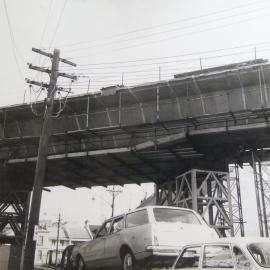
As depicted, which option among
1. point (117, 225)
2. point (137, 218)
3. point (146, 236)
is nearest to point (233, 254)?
point (146, 236)

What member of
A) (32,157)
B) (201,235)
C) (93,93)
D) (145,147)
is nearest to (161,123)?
(145,147)

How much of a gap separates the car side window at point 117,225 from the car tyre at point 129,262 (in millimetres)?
851

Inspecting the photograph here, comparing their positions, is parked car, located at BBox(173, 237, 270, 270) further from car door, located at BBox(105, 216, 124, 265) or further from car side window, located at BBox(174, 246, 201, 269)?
car door, located at BBox(105, 216, 124, 265)

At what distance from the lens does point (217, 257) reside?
7473 mm

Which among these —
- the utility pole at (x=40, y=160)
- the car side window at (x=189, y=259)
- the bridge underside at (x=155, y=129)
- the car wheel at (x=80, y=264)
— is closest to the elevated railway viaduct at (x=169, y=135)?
the bridge underside at (x=155, y=129)

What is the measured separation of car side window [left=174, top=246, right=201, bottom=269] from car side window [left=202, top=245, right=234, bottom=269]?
1.18ft

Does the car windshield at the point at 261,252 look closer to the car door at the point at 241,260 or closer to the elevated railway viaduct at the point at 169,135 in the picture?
the car door at the point at 241,260

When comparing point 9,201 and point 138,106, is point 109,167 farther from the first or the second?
point 9,201

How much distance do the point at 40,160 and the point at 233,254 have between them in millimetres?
9962

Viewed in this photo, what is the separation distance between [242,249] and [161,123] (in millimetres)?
15140

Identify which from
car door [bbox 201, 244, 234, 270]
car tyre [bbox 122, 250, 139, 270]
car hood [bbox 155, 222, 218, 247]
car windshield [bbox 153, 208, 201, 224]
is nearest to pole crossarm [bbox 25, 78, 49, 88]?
car windshield [bbox 153, 208, 201, 224]

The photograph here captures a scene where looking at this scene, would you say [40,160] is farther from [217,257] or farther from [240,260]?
[240,260]

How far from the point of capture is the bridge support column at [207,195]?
21.4 m

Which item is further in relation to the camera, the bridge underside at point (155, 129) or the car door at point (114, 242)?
the bridge underside at point (155, 129)
